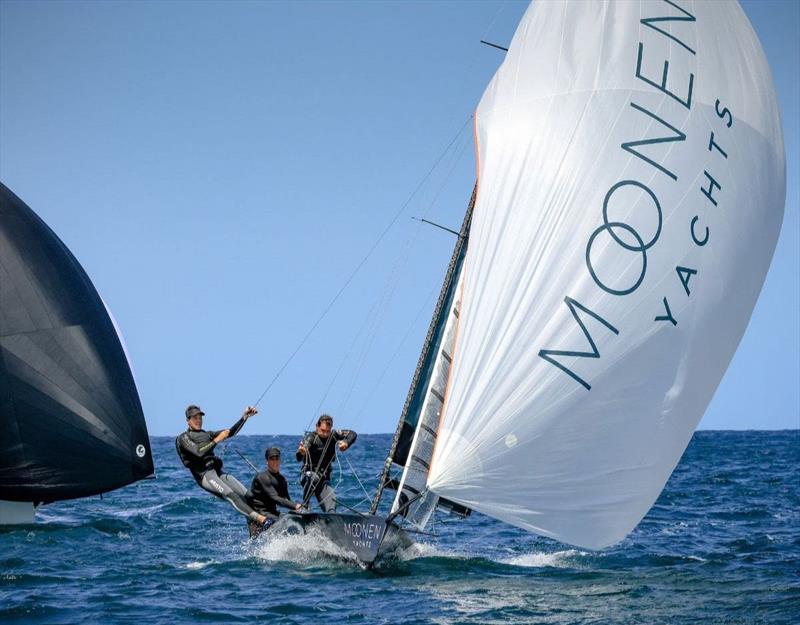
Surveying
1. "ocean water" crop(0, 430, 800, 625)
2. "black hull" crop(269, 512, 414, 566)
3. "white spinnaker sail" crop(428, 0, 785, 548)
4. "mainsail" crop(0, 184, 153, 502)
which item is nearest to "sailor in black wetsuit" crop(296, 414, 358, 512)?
"ocean water" crop(0, 430, 800, 625)

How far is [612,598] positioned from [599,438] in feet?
5.18

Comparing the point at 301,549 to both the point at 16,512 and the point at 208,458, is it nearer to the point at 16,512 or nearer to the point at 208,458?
the point at 208,458

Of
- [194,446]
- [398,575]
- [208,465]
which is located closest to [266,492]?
[208,465]

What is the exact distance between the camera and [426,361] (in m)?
12.4

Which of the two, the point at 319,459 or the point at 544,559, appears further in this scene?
the point at 544,559

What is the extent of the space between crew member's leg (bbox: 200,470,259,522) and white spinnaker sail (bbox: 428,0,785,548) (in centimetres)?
315

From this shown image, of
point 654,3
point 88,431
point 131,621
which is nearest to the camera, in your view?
point 131,621

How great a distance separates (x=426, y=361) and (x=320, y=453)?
1847 millimetres

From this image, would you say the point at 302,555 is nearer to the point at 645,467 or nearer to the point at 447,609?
the point at 447,609

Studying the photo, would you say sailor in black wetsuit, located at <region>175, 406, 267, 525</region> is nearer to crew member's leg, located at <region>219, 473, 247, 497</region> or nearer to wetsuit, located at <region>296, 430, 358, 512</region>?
crew member's leg, located at <region>219, 473, 247, 497</region>

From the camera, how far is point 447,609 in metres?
10.0

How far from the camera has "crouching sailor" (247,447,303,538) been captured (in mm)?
12883

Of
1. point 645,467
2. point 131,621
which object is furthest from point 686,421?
point 131,621

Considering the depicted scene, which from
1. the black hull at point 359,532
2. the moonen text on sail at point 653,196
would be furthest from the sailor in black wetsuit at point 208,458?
the moonen text on sail at point 653,196
